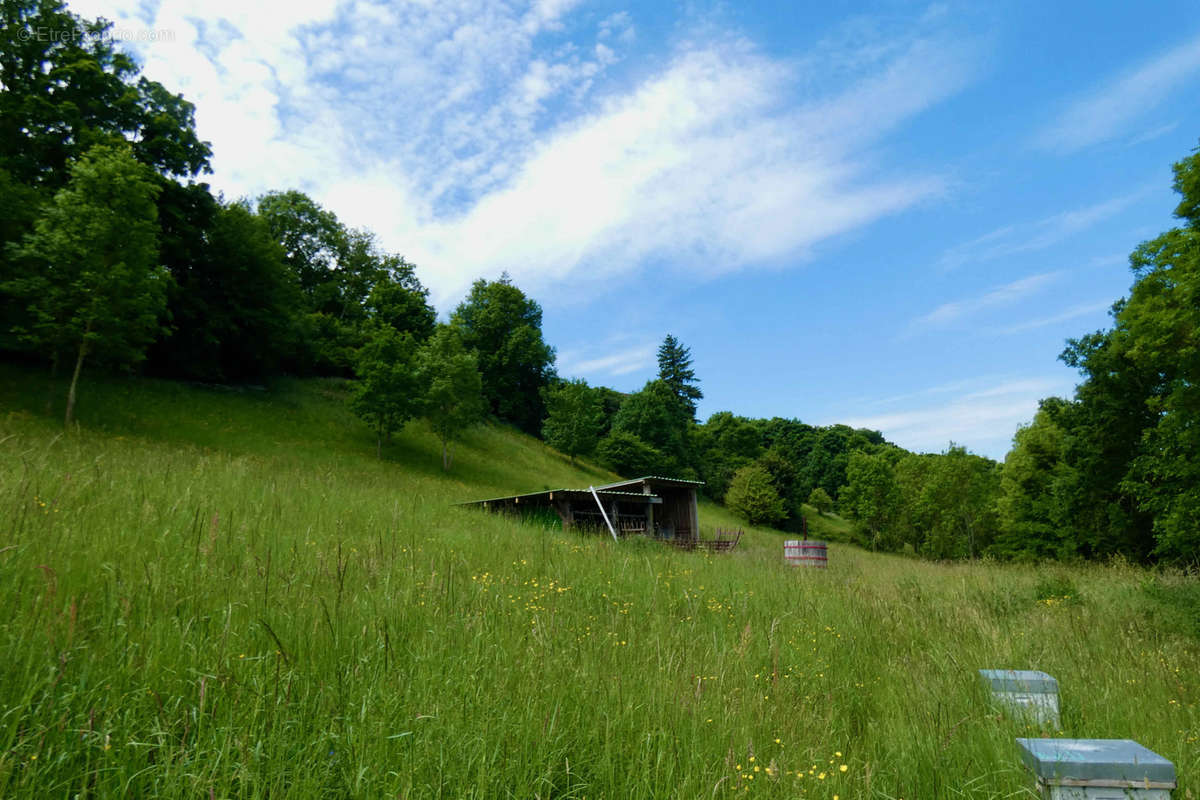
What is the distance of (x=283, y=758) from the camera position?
2098 mm

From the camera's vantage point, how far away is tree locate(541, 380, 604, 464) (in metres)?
49.3

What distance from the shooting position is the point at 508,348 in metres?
59.6

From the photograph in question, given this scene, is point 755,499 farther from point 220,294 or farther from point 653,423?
point 220,294

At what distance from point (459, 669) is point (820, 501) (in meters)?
73.8

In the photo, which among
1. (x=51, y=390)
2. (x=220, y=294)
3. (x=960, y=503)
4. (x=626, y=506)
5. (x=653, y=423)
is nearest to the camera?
(x=51, y=390)

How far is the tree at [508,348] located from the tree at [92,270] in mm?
34409

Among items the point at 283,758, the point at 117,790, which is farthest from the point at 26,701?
the point at 283,758

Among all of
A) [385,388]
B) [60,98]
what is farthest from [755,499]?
[60,98]

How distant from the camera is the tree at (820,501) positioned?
228 ft

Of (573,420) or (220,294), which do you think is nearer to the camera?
(220,294)

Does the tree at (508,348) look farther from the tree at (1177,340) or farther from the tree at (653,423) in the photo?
the tree at (1177,340)

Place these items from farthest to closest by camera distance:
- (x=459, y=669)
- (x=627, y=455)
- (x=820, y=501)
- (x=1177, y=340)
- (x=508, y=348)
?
(x=820, y=501) → (x=508, y=348) → (x=627, y=455) → (x=1177, y=340) → (x=459, y=669)

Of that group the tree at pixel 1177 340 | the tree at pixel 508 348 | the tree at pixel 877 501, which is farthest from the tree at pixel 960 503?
the tree at pixel 508 348

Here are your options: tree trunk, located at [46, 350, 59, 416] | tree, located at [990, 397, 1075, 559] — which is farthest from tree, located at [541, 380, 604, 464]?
tree trunk, located at [46, 350, 59, 416]
